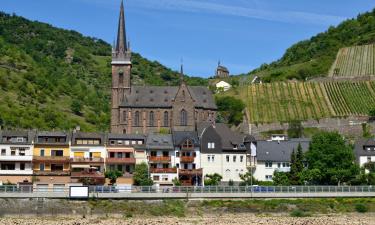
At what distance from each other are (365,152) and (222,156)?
1930 centimetres

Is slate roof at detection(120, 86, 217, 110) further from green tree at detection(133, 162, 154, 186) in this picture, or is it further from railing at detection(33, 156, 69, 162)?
railing at detection(33, 156, 69, 162)

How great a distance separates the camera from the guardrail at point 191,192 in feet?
228

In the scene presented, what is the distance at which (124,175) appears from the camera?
286ft

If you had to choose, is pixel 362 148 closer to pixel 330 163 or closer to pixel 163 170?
pixel 330 163

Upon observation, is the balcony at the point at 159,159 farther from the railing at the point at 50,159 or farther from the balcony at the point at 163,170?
the railing at the point at 50,159

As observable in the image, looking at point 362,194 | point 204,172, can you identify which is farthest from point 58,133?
point 362,194

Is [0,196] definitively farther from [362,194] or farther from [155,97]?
[155,97]

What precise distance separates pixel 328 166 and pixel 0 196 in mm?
37491

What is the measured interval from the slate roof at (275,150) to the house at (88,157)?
20.4m

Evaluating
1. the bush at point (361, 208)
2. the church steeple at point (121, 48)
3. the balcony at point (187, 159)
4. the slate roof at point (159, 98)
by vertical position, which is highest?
the church steeple at point (121, 48)

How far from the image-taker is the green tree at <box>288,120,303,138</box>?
128875 millimetres

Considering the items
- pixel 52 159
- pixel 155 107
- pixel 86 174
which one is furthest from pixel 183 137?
pixel 155 107

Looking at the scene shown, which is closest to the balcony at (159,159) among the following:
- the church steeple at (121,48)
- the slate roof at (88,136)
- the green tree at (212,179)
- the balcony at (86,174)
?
the green tree at (212,179)

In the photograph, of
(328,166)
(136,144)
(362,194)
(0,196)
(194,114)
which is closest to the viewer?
(0,196)
